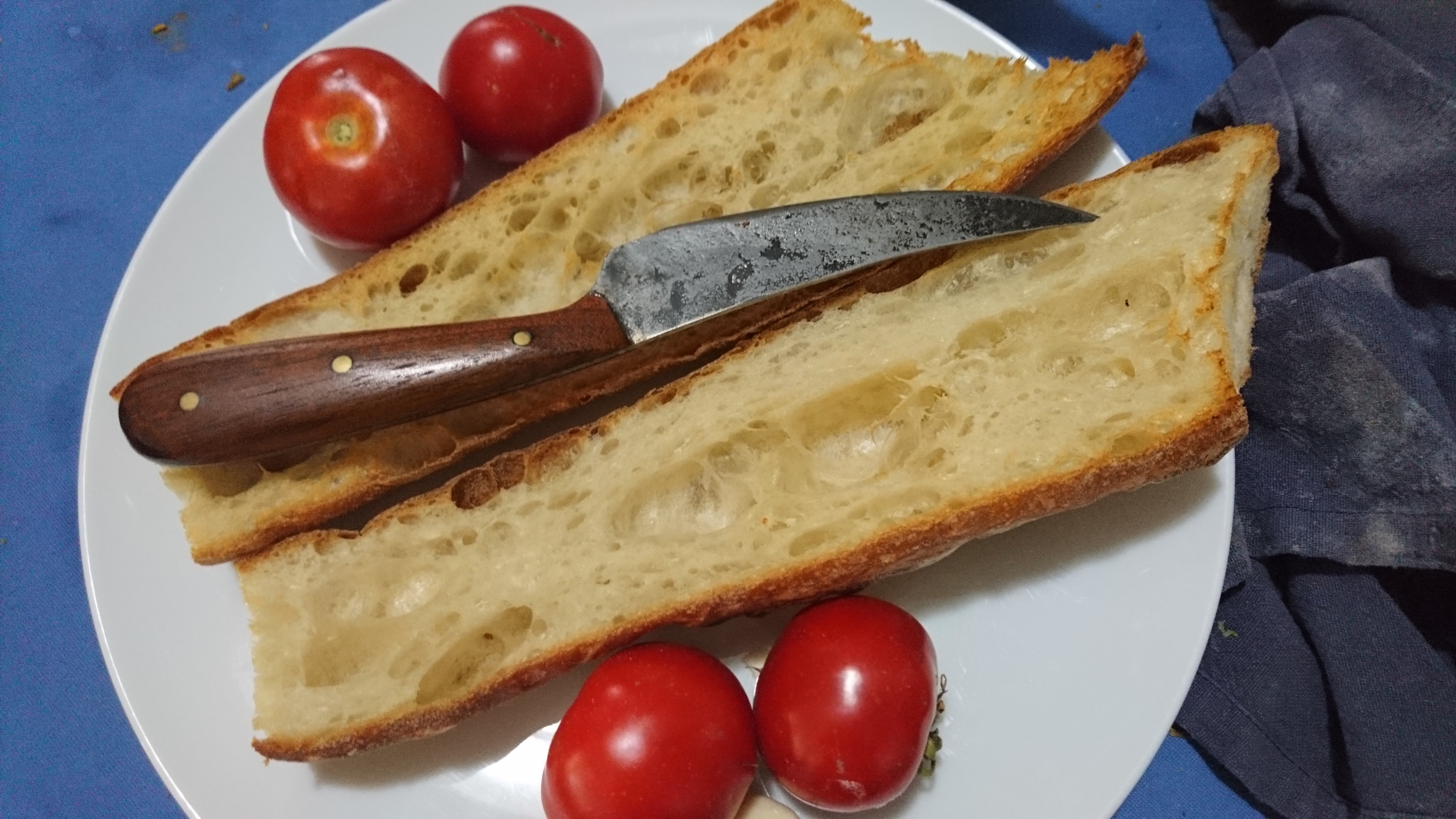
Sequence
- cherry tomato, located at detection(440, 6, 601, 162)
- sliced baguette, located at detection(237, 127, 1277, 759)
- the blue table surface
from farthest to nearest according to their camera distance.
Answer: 1. the blue table surface
2. cherry tomato, located at detection(440, 6, 601, 162)
3. sliced baguette, located at detection(237, 127, 1277, 759)

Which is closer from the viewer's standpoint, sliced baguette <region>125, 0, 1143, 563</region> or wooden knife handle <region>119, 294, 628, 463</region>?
wooden knife handle <region>119, 294, 628, 463</region>

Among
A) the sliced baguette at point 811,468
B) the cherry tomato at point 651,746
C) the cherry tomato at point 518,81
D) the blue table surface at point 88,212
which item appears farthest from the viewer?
the blue table surface at point 88,212

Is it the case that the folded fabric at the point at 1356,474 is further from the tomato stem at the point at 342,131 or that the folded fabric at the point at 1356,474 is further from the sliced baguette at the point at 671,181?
the tomato stem at the point at 342,131

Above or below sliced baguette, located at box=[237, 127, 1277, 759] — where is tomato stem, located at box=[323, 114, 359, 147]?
above

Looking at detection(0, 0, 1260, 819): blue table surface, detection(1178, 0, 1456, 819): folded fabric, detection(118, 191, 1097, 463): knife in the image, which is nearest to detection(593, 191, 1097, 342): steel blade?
detection(118, 191, 1097, 463): knife

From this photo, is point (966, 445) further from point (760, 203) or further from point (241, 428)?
point (241, 428)

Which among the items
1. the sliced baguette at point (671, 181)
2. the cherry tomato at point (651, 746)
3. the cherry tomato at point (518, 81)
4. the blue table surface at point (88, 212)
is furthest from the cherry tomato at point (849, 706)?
the cherry tomato at point (518, 81)

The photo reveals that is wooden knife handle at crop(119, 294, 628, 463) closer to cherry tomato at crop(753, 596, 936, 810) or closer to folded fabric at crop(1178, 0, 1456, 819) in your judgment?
cherry tomato at crop(753, 596, 936, 810)

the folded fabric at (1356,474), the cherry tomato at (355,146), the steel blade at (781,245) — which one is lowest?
the folded fabric at (1356,474)
